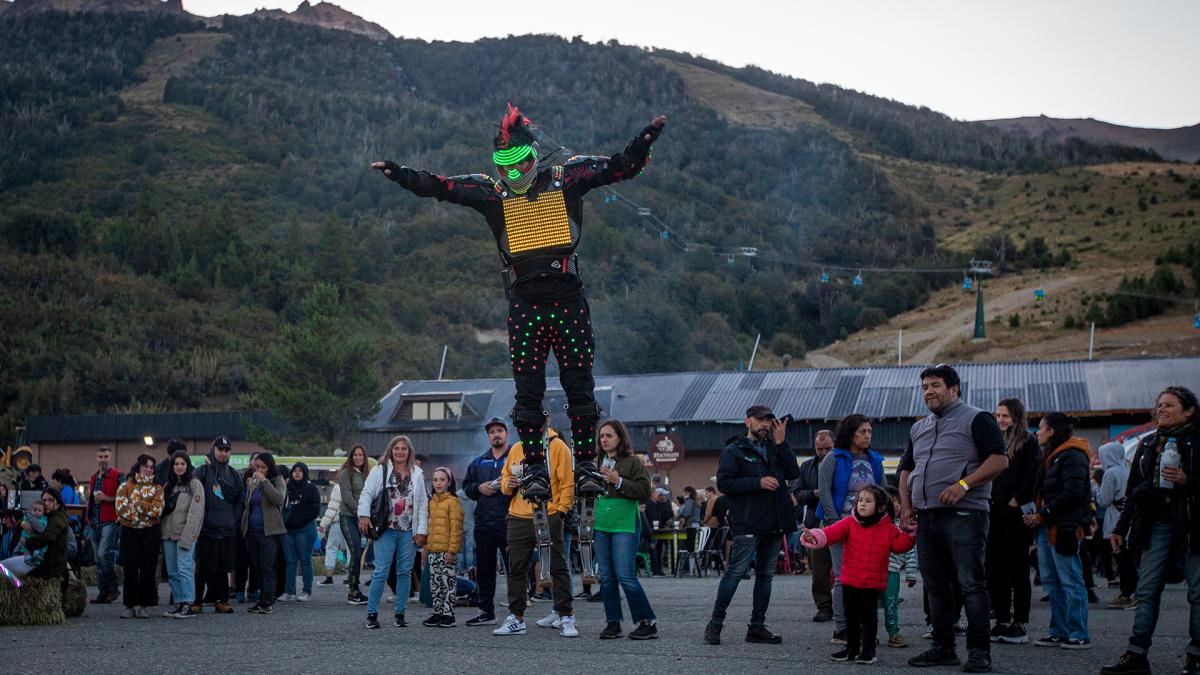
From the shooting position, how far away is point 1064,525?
10766 mm

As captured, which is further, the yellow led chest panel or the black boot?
the yellow led chest panel

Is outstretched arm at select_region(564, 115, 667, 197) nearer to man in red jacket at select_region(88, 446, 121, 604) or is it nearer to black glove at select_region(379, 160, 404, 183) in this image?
black glove at select_region(379, 160, 404, 183)

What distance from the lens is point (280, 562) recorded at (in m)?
17.2

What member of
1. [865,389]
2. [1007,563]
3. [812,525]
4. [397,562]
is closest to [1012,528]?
[1007,563]

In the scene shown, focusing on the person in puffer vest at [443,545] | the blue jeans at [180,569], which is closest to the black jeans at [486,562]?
the person in puffer vest at [443,545]

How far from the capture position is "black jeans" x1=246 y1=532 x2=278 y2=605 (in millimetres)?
15492

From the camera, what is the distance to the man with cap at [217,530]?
50.1ft

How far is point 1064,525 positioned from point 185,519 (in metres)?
9.19

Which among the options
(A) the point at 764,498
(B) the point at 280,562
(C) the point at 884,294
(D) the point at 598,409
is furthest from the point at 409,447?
(C) the point at 884,294

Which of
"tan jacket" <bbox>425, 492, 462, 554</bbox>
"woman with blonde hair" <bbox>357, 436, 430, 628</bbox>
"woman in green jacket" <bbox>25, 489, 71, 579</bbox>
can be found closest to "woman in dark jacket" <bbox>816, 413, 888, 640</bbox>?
"tan jacket" <bbox>425, 492, 462, 554</bbox>

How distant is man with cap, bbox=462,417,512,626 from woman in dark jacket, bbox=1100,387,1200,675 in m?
6.28

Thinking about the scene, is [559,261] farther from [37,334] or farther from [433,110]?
[433,110]

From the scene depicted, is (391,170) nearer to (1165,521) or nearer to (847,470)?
(847,470)

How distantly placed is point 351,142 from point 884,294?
2496 inches
